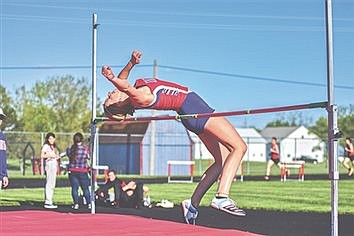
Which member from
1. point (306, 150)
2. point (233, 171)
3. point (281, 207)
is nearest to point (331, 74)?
point (233, 171)

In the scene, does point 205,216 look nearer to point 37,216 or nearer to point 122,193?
point 122,193

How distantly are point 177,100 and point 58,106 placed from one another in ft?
142

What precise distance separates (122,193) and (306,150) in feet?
260

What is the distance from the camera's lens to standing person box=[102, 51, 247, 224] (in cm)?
601

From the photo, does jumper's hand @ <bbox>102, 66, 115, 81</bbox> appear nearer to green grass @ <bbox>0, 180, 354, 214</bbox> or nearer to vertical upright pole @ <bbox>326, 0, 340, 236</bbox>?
vertical upright pole @ <bbox>326, 0, 340, 236</bbox>

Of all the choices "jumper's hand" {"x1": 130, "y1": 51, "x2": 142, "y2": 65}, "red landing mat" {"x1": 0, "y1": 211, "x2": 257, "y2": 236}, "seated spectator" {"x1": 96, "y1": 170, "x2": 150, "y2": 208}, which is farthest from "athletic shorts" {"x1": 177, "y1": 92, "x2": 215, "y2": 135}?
"seated spectator" {"x1": 96, "y1": 170, "x2": 150, "y2": 208}

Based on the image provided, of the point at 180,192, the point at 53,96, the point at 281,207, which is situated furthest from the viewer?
the point at 53,96

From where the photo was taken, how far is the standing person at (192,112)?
237 inches

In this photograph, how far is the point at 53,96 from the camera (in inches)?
1927

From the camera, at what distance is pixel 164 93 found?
20.2 feet

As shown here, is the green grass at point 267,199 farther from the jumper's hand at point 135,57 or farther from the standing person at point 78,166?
the jumper's hand at point 135,57

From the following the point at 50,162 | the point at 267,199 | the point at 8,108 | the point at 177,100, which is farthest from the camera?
the point at 8,108

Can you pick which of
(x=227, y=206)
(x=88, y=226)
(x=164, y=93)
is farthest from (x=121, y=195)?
(x=88, y=226)

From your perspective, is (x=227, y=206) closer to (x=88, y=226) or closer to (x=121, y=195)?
(x=88, y=226)
